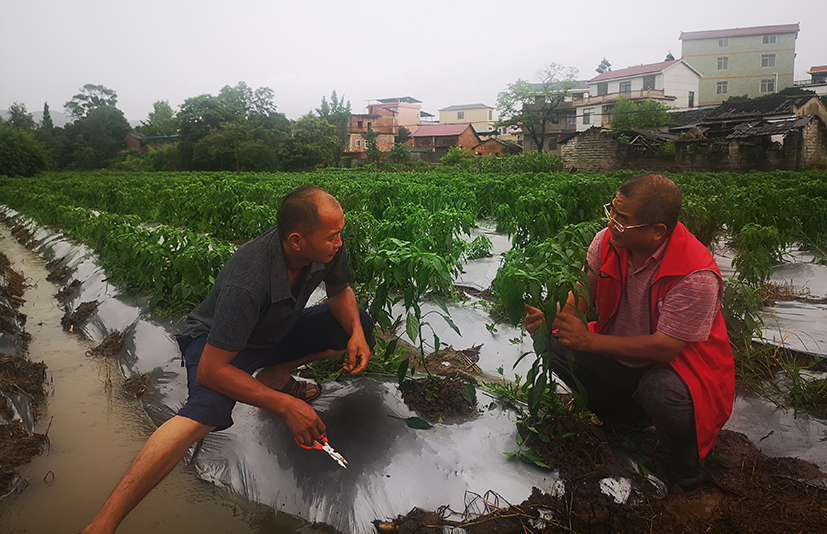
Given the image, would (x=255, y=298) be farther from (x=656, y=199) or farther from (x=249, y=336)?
(x=656, y=199)

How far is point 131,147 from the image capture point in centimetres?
5678

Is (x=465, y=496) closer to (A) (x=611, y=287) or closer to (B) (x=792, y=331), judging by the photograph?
(A) (x=611, y=287)

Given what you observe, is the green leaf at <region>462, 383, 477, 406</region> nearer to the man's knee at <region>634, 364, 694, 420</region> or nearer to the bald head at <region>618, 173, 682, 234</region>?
the man's knee at <region>634, 364, 694, 420</region>

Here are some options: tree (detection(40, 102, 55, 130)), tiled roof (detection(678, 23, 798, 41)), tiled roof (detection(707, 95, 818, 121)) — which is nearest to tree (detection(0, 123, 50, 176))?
tree (detection(40, 102, 55, 130))

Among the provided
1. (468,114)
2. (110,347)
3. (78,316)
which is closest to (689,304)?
(110,347)

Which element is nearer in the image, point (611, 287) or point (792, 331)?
point (611, 287)

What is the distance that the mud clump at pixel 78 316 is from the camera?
473 cm

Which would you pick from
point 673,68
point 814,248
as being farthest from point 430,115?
point 814,248

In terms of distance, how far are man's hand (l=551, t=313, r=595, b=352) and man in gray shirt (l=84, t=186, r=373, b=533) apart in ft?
2.94

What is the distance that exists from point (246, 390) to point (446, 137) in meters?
47.8

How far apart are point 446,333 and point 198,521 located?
2.04m

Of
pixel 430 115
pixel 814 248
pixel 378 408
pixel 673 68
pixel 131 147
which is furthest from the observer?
pixel 430 115

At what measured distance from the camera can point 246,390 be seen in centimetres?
192

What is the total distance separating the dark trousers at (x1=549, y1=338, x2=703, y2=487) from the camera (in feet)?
6.39
